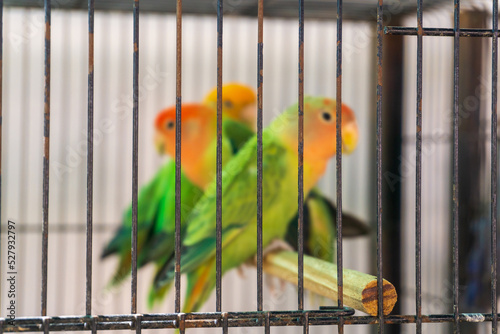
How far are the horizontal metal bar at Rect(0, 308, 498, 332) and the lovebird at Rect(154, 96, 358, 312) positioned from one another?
3.23 feet

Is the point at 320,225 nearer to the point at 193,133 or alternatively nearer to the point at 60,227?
the point at 193,133

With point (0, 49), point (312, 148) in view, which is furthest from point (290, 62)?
point (0, 49)

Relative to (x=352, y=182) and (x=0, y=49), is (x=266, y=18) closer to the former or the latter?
(x=352, y=182)

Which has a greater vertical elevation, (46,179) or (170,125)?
(170,125)

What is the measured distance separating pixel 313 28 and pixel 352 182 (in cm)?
65

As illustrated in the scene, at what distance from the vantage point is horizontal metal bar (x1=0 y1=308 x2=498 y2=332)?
659mm

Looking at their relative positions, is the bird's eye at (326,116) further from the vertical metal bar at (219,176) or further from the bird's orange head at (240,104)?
the vertical metal bar at (219,176)

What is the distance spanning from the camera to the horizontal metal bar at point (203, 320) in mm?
659

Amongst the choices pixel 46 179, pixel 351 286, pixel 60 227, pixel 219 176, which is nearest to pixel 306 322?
pixel 351 286

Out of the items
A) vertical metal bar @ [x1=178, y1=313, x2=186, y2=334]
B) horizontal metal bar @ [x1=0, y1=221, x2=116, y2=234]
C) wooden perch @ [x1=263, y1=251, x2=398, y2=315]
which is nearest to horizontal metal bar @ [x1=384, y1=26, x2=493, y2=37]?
wooden perch @ [x1=263, y1=251, x2=398, y2=315]

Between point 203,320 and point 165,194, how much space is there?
5.00 ft

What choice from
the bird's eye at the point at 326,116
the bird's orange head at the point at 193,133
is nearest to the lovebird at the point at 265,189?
the bird's eye at the point at 326,116

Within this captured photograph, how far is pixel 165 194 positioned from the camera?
2197mm

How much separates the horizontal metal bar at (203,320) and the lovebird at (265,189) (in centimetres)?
98
